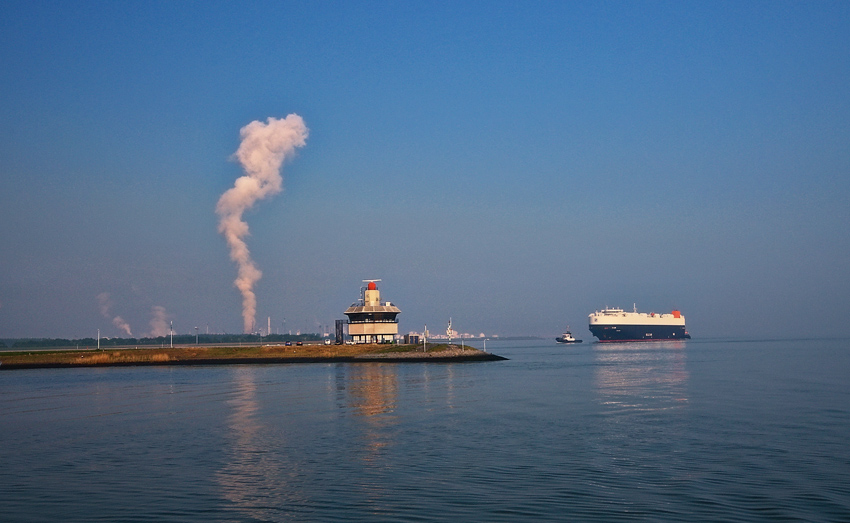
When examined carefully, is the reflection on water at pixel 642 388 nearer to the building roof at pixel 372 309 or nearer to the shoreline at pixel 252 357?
the shoreline at pixel 252 357

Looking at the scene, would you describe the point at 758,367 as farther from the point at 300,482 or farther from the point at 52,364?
the point at 52,364

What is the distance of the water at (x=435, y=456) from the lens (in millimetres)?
20750

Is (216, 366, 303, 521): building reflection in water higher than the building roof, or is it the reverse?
the building roof

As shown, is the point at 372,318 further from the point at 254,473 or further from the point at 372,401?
the point at 254,473

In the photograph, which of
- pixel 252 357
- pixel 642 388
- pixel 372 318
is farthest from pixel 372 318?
pixel 642 388

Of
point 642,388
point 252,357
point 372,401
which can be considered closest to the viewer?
point 372,401

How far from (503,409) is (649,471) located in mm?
20375

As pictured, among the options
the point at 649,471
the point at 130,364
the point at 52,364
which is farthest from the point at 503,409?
the point at 52,364

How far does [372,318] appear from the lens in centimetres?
12275

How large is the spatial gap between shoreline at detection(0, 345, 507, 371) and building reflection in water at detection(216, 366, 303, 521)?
71917 millimetres

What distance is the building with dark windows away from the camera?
122m

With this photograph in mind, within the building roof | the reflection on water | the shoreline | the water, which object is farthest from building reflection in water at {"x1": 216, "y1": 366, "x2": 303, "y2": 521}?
the building roof

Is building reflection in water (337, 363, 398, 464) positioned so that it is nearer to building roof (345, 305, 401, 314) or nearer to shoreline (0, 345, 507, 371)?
shoreline (0, 345, 507, 371)

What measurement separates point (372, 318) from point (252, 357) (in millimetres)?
21458
